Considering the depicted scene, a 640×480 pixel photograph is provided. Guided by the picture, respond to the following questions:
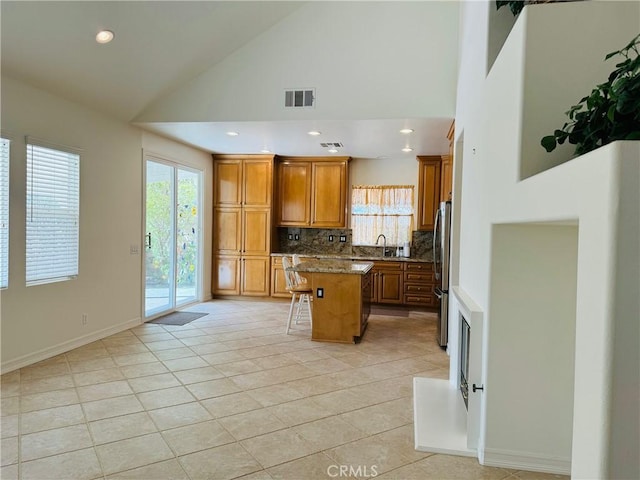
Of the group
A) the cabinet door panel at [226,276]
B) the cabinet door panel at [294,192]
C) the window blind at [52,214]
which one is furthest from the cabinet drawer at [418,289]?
the window blind at [52,214]

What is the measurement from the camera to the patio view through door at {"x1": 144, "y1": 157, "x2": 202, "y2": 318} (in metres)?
5.75

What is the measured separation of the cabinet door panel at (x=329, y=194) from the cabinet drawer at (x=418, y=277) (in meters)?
1.41

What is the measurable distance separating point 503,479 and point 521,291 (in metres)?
1.02

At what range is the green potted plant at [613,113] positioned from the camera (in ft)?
4.11

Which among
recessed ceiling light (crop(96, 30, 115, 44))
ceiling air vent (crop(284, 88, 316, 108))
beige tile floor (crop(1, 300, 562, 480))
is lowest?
beige tile floor (crop(1, 300, 562, 480))

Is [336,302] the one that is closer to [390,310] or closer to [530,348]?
[390,310]

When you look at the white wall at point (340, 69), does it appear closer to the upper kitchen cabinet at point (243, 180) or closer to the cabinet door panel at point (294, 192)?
the upper kitchen cabinet at point (243, 180)

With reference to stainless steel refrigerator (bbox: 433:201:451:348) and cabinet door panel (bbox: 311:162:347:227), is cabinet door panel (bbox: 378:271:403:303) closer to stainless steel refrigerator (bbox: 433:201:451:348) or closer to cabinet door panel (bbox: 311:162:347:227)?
cabinet door panel (bbox: 311:162:347:227)

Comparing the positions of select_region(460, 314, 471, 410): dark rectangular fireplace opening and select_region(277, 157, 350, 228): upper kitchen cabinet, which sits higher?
select_region(277, 157, 350, 228): upper kitchen cabinet

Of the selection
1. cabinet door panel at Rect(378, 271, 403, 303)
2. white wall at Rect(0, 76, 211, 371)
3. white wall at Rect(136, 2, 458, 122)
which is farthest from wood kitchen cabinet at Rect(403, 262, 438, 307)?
white wall at Rect(0, 76, 211, 371)

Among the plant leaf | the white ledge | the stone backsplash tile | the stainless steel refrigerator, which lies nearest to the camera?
the plant leaf

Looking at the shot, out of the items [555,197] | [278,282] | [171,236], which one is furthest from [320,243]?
[555,197]

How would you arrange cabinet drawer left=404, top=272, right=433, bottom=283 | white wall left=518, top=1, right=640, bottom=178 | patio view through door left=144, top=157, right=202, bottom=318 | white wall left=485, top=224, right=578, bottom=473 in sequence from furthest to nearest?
cabinet drawer left=404, top=272, right=433, bottom=283 → patio view through door left=144, top=157, right=202, bottom=318 → white wall left=485, top=224, right=578, bottom=473 → white wall left=518, top=1, right=640, bottom=178

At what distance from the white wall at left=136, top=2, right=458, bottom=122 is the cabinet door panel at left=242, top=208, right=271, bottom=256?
2.55 meters
